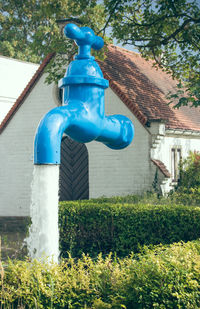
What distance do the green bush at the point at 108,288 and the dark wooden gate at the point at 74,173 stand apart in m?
10.5

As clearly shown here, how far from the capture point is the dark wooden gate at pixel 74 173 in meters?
15.1

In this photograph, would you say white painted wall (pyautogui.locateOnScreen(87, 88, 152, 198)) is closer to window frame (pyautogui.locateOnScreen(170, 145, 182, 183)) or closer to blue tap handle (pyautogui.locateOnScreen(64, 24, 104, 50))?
window frame (pyautogui.locateOnScreen(170, 145, 182, 183))

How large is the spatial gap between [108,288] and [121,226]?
5.36 meters

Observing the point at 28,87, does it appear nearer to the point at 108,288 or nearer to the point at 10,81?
the point at 10,81

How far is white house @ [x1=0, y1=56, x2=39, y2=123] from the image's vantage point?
21359mm

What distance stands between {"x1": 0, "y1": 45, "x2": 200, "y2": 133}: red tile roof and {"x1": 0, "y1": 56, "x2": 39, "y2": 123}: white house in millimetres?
5218

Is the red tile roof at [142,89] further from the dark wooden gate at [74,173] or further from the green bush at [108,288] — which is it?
the green bush at [108,288]

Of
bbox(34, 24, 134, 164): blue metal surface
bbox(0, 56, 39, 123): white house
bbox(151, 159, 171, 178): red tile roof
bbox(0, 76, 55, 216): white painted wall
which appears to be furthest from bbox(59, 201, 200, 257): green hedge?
bbox(0, 56, 39, 123): white house

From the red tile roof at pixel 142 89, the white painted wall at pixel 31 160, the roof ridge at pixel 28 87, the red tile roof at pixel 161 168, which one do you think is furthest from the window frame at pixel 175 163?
the roof ridge at pixel 28 87

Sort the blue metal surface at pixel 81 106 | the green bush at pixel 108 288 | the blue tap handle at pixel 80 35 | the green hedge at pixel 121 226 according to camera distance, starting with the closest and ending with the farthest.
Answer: the green bush at pixel 108 288 → the blue metal surface at pixel 81 106 → the blue tap handle at pixel 80 35 → the green hedge at pixel 121 226

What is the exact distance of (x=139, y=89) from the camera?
50.1ft

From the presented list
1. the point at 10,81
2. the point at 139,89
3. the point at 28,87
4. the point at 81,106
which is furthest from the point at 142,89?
the point at 81,106

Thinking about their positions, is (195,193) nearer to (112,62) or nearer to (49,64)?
(112,62)

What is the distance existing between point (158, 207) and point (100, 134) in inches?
143
